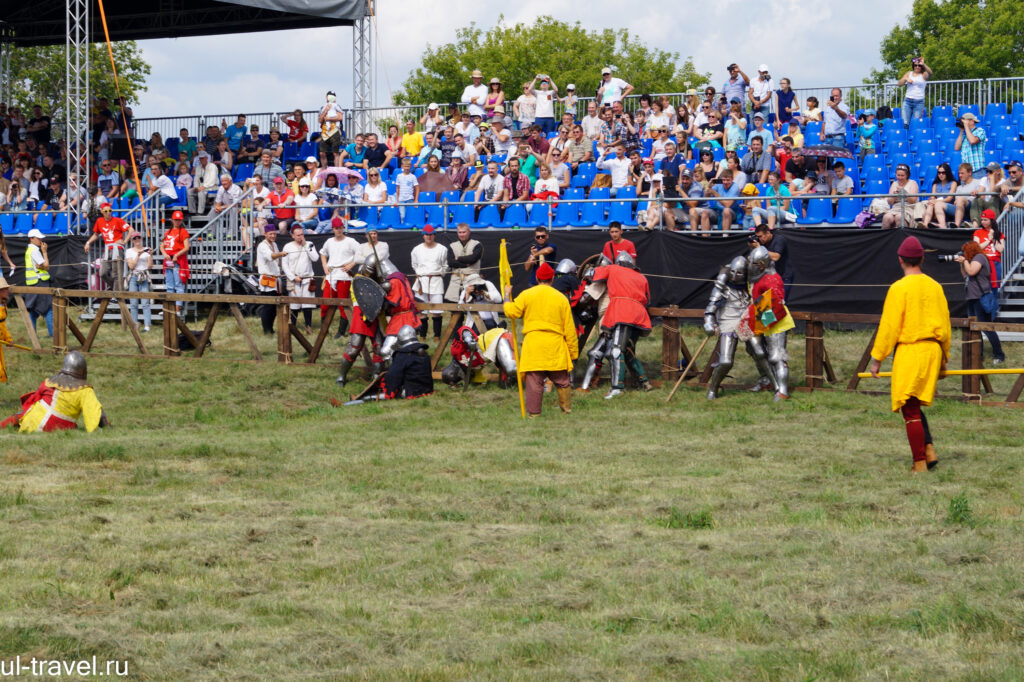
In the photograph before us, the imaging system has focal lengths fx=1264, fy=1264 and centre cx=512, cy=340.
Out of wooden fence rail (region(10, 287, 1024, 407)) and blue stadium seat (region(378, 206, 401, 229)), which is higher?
blue stadium seat (region(378, 206, 401, 229))

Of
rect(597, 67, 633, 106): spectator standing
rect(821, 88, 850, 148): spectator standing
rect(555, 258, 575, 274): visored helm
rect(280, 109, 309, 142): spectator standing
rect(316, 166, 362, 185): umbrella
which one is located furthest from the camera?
rect(280, 109, 309, 142): spectator standing

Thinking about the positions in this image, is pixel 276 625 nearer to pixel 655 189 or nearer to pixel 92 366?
pixel 92 366

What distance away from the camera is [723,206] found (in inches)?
754

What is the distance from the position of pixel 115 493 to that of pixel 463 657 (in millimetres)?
4621

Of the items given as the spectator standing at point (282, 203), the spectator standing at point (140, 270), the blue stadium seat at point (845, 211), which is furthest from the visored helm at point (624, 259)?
the spectator standing at point (140, 270)

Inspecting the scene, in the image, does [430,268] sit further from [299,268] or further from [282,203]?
[282,203]

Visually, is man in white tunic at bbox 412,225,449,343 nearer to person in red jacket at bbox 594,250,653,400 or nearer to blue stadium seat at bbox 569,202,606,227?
blue stadium seat at bbox 569,202,606,227

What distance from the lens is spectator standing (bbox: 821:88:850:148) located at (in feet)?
72.4

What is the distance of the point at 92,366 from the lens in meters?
17.8

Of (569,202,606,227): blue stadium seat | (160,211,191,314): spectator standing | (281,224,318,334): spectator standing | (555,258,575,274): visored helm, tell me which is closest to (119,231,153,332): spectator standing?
(160,211,191,314): spectator standing

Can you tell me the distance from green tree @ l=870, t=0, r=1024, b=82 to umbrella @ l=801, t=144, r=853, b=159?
28563 mm

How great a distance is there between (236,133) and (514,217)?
9487 mm

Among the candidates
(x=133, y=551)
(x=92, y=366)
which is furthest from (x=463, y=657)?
(x=92, y=366)

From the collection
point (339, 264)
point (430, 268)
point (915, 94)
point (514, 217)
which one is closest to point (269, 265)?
point (339, 264)
